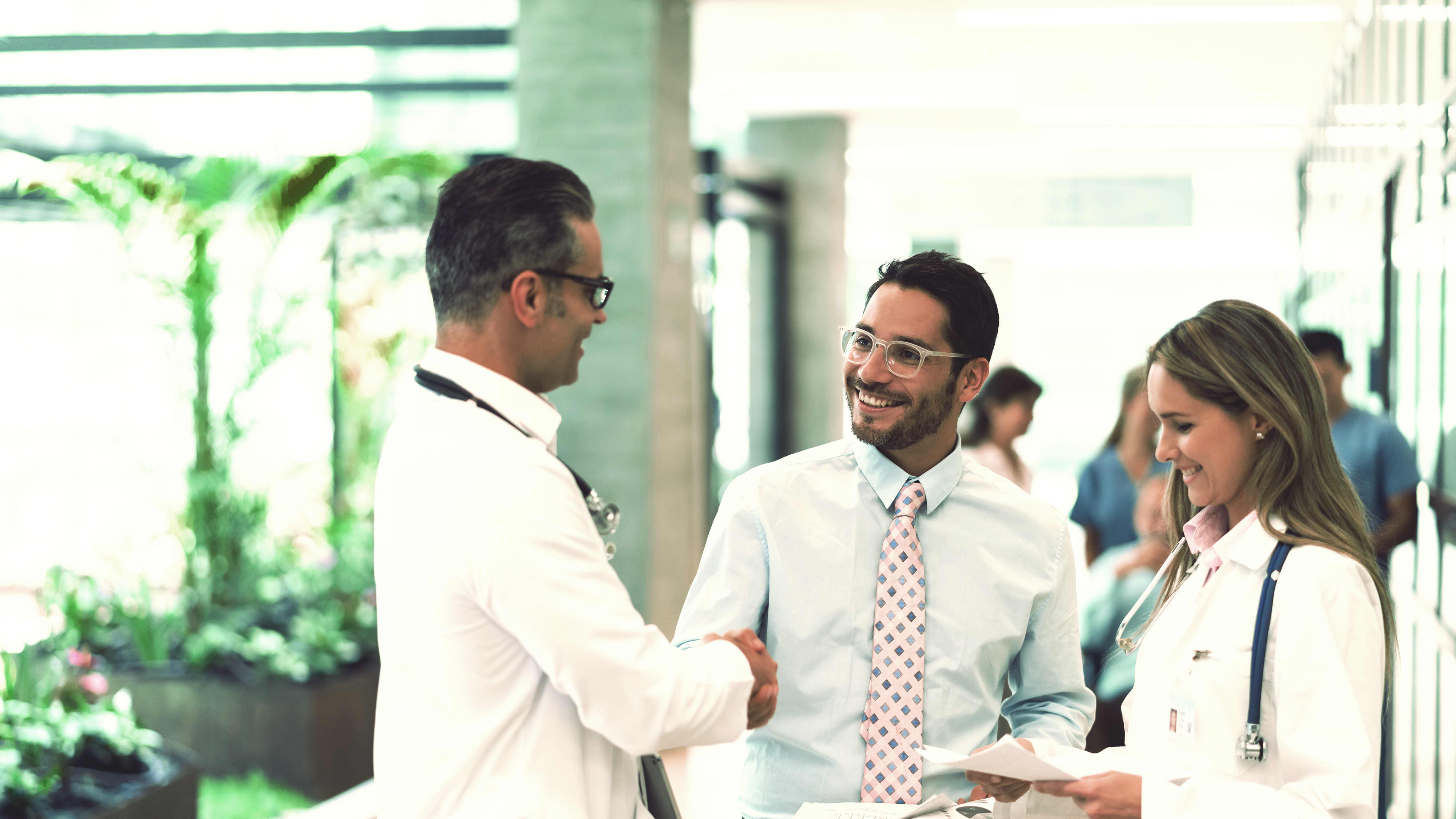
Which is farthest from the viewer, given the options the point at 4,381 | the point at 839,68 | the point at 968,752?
the point at 839,68

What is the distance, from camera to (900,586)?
1851 mm

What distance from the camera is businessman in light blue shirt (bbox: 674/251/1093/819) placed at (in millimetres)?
1822

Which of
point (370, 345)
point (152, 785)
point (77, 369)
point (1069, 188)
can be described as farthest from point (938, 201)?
point (152, 785)

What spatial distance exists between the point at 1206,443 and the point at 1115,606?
8.55ft

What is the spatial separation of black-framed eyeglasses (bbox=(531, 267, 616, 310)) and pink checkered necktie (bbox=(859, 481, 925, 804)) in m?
0.59

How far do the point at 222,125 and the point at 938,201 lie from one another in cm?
850

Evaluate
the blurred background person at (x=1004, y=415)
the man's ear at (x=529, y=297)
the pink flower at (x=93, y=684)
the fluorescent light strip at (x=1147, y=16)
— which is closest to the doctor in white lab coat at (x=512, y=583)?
the man's ear at (x=529, y=297)

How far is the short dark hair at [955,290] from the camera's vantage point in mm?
1939

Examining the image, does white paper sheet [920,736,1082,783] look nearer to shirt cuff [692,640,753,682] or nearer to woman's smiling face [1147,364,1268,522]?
shirt cuff [692,640,753,682]

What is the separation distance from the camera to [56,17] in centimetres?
611

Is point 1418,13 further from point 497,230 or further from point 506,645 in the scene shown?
point 506,645

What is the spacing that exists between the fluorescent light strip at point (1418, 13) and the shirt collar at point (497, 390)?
2859mm

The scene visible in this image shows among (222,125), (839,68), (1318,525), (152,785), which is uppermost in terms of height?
(839,68)

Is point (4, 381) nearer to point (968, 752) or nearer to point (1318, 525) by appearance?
point (968, 752)
